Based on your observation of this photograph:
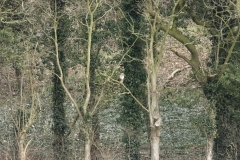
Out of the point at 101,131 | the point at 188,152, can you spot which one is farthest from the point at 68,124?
the point at 188,152

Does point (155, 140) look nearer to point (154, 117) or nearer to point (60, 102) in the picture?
point (154, 117)

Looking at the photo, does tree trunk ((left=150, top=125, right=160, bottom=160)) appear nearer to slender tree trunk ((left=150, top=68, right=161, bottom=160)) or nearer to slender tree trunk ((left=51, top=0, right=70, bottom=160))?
slender tree trunk ((left=150, top=68, right=161, bottom=160))

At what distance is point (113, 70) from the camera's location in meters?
22.4

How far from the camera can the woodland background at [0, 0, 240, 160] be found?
2238 cm

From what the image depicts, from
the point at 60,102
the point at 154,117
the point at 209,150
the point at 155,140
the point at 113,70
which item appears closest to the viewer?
the point at 154,117

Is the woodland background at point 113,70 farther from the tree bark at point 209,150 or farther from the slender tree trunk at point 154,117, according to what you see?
the slender tree trunk at point 154,117

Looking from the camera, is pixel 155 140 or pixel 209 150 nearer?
pixel 155 140

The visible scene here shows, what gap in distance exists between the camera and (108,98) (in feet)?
75.5

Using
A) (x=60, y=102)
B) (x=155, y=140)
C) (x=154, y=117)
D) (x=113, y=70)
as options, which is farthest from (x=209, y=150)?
(x=60, y=102)

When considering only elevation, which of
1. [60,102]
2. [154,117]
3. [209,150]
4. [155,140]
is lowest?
[209,150]

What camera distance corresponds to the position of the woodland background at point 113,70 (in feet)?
73.4

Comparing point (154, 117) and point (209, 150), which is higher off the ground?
point (154, 117)

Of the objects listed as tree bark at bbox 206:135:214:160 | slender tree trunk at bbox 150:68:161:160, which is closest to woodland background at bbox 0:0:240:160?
tree bark at bbox 206:135:214:160

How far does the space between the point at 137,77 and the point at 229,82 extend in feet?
14.3
